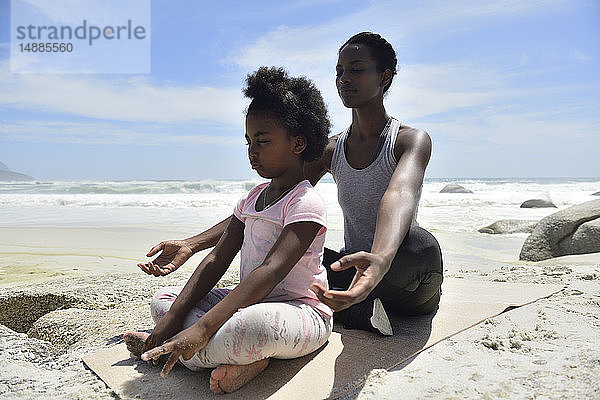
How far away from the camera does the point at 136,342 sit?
85.0 inches

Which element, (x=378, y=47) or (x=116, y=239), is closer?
(x=378, y=47)

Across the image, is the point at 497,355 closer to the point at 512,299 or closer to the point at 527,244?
the point at 512,299

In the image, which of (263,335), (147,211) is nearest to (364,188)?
(263,335)

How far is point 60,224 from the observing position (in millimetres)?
9078

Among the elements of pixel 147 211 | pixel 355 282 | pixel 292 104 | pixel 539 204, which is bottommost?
pixel 147 211

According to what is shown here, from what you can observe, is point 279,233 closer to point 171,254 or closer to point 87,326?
point 171,254

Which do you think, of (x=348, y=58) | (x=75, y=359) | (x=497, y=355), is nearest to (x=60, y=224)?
(x=75, y=359)

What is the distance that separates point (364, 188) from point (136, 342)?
4.20ft

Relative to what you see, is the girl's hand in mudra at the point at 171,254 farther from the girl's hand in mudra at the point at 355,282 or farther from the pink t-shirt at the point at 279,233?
the girl's hand in mudra at the point at 355,282

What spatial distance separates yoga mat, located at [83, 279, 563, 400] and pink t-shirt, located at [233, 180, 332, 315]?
0.23m

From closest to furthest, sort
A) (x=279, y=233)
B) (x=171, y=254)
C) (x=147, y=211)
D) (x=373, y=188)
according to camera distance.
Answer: (x=279, y=233), (x=171, y=254), (x=373, y=188), (x=147, y=211)

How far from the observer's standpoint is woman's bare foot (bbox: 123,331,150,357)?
2.14 m

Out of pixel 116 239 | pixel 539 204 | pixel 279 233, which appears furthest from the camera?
pixel 539 204

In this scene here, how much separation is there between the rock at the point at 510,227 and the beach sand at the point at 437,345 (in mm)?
3408
